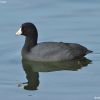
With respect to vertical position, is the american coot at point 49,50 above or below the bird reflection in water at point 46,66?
above

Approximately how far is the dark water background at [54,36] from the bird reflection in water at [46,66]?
0.14 meters

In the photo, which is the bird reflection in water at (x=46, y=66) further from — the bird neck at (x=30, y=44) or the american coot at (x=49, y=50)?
the bird neck at (x=30, y=44)

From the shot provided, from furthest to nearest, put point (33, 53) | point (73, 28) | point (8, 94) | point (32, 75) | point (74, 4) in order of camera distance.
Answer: point (74, 4)
point (73, 28)
point (33, 53)
point (32, 75)
point (8, 94)

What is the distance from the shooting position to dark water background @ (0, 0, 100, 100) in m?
11.7

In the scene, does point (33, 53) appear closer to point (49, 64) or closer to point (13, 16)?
point (49, 64)

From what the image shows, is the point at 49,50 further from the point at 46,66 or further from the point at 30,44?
the point at 30,44

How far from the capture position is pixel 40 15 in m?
15.9

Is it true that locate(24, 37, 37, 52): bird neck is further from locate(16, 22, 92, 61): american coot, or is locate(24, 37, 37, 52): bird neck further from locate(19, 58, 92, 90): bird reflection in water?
locate(19, 58, 92, 90): bird reflection in water

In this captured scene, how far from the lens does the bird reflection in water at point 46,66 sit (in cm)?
1318

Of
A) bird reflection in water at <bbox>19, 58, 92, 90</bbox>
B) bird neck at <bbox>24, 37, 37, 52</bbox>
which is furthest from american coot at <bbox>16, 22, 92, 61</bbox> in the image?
bird reflection in water at <bbox>19, 58, 92, 90</bbox>

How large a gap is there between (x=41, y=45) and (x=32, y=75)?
3.21 feet

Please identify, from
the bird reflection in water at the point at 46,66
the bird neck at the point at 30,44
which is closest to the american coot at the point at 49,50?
the bird neck at the point at 30,44

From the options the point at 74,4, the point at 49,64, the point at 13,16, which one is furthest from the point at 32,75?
the point at 74,4

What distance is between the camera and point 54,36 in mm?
14758
